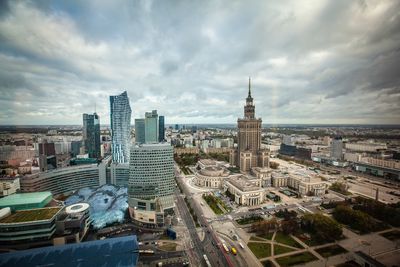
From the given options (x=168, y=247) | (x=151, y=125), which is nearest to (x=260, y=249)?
(x=168, y=247)

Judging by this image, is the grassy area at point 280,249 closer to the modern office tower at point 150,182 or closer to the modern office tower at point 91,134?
the modern office tower at point 150,182

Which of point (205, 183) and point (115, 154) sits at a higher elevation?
point (115, 154)

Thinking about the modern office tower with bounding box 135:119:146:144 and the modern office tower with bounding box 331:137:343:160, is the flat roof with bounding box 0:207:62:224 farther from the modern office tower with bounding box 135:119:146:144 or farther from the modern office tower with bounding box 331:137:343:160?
the modern office tower with bounding box 331:137:343:160

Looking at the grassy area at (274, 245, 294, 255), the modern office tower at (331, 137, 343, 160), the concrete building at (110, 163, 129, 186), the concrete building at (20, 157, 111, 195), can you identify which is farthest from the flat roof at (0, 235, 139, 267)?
the modern office tower at (331, 137, 343, 160)

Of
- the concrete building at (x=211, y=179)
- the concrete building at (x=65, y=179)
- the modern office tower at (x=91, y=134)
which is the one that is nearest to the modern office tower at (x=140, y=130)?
the modern office tower at (x=91, y=134)

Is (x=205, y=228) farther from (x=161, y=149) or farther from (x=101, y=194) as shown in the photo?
(x=101, y=194)

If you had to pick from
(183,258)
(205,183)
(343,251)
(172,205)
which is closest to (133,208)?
(172,205)

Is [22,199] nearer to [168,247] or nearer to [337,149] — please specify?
[168,247]
